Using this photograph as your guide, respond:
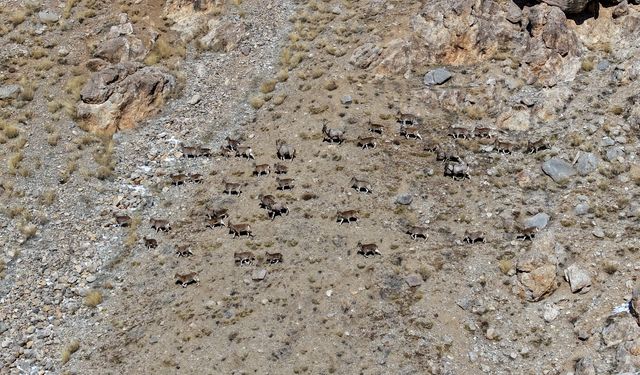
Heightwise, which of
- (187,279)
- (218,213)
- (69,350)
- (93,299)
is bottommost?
(69,350)

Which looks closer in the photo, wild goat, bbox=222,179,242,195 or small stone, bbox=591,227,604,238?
small stone, bbox=591,227,604,238

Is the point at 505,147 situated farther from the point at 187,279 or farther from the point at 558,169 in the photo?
the point at 187,279

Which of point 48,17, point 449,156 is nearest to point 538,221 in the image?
point 449,156

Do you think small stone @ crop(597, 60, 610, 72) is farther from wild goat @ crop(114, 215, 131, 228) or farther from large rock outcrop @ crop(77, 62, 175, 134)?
wild goat @ crop(114, 215, 131, 228)

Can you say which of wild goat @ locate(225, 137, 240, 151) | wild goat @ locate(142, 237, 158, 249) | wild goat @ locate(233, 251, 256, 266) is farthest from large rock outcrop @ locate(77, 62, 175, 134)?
wild goat @ locate(233, 251, 256, 266)

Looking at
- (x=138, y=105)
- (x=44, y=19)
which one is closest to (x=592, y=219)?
(x=138, y=105)

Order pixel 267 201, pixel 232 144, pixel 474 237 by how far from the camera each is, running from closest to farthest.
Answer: pixel 474 237 < pixel 267 201 < pixel 232 144

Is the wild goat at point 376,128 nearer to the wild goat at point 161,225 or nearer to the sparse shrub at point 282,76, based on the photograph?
the sparse shrub at point 282,76
